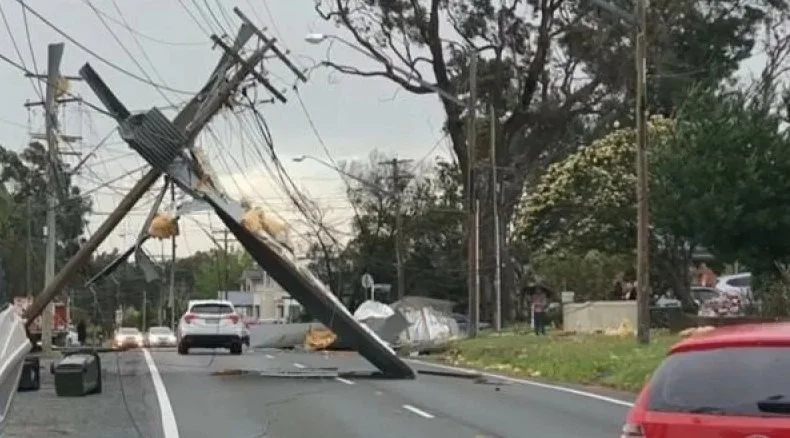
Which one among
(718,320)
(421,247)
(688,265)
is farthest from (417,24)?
(421,247)

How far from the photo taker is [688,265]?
4831cm

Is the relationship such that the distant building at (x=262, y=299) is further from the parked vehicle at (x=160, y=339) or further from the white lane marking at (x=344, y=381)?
the white lane marking at (x=344, y=381)

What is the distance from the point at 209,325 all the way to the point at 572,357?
14.6m

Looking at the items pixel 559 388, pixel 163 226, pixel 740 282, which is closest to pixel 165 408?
pixel 559 388

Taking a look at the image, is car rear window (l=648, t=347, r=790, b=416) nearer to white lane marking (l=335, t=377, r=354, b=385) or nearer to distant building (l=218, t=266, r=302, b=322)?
white lane marking (l=335, t=377, r=354, b=385)

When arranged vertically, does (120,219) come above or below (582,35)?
below

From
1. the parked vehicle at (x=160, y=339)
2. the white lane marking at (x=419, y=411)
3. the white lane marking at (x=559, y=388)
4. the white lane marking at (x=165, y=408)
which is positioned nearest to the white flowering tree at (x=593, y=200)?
the white lane marking at (x=559, y=388)

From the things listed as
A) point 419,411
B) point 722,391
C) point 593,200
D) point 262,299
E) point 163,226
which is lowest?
point 419,411

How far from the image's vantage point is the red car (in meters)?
7.18

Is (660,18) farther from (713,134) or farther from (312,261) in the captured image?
(312,261)

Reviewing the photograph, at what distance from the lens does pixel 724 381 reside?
7449 millimetres

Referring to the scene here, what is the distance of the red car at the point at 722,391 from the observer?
7.18 m

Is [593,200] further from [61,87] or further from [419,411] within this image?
[419,411]

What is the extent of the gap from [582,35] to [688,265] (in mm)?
9901
